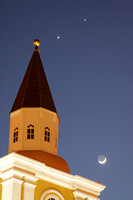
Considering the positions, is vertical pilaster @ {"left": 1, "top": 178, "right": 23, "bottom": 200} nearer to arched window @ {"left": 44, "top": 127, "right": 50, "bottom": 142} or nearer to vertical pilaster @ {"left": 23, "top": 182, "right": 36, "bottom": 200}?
vertical pilaster @ {"left": 23, "top": 182, "right": 36, "bottom": 200}

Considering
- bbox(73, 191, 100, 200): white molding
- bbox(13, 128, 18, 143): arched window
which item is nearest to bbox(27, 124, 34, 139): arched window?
bbox(13, 128, 18, 143): arched window

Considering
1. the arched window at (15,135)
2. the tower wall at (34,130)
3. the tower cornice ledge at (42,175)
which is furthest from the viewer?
the arched window at (15,135)

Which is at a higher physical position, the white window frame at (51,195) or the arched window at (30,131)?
the arched window at (30,131)

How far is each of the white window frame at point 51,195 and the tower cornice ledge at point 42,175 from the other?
0.55 m

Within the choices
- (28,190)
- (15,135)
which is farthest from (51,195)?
(15,135)

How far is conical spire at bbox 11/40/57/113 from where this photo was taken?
32.4m

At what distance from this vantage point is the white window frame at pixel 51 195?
29103 mm

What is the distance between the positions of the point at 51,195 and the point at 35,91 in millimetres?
7196

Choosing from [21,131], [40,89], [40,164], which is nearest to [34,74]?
[40,89]

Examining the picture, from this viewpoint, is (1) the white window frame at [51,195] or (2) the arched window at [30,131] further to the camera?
(2) the arched window at [30,131]

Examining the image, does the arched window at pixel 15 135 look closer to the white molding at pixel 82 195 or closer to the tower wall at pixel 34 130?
the tower wall at pixel 34 130

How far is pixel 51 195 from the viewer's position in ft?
96.7

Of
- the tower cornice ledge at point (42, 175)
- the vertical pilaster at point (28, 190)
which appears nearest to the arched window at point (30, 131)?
the tower cornice ledge at point (42, 175)

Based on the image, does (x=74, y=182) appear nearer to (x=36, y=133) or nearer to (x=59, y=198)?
(x=59, y=198)
